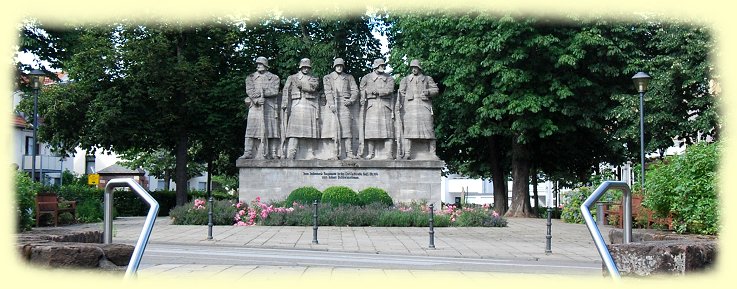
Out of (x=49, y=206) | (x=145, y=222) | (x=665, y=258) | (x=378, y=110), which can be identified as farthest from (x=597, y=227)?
(x=378, y=110)

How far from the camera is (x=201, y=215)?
24.6 m

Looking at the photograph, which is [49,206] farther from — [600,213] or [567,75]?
[567,75]

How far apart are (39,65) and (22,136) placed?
3271cm

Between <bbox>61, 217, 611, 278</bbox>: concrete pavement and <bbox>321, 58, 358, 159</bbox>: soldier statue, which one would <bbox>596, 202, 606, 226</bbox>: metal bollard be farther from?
<bbox>321, 58, 358, 159</bbox>: soldier statue

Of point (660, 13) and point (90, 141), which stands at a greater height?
point (660, 13)

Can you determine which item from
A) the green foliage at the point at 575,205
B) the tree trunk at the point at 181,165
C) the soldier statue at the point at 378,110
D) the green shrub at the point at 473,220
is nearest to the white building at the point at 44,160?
the tree trunk at the point at 181,165

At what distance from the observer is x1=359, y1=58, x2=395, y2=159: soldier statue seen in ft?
99.2

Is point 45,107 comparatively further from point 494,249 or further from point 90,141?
point 494,249

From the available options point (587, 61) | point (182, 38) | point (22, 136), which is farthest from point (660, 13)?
point (22, 136)

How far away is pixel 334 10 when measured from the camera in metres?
A: 36.8

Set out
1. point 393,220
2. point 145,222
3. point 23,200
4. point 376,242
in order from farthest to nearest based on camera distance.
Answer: point 393,220
point 376,242
point 23,200
point 145,222

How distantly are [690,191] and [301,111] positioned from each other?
18.7 meters

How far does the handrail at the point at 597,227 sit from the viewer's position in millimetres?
7171

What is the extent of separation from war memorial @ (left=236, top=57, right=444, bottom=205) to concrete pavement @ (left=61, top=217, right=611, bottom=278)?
6157 millimetres
